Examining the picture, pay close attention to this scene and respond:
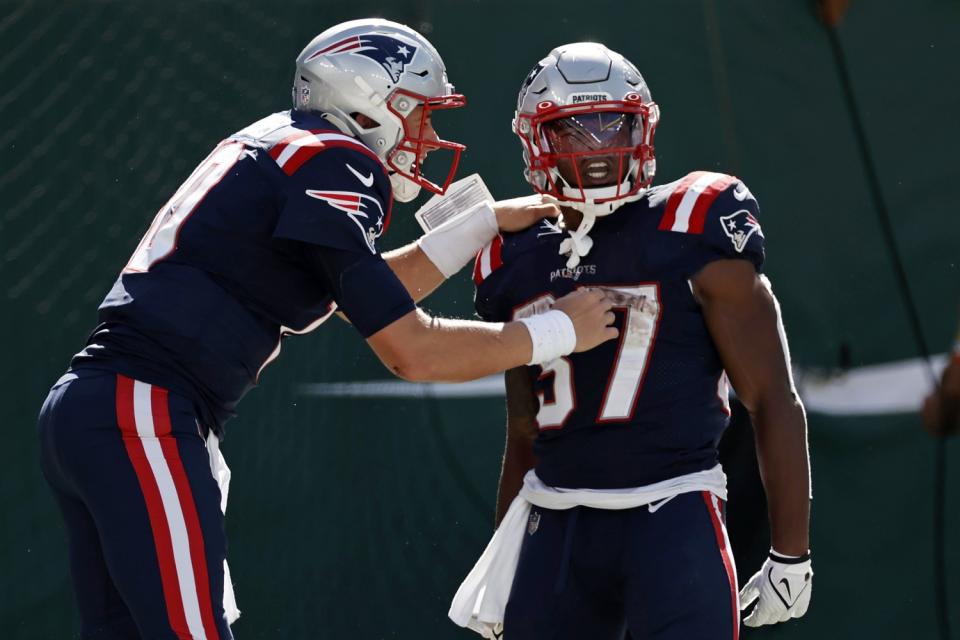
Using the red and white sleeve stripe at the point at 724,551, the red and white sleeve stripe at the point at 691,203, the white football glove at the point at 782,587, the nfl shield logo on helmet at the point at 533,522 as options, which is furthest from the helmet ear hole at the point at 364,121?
the white football glove at the point at 782,587

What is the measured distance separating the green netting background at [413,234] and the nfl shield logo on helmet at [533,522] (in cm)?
133

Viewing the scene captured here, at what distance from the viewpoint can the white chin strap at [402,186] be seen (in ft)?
9.33

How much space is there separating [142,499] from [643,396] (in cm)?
96

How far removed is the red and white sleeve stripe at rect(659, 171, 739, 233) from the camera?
8.41 ft

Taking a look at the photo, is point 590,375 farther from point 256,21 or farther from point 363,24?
point 256,21

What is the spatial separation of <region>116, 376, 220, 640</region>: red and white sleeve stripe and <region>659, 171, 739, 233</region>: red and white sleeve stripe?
102cm

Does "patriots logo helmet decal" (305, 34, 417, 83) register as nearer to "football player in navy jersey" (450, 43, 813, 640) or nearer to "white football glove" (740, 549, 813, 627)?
"football player in navy jersey" (450, 43, 813, 640)

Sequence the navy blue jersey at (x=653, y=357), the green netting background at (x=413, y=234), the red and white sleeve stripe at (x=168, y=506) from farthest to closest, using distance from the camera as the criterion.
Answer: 1. the green netting background at (x=413, y=234)
2. the navy blue jersey at (x=653, y=357)
3. the red and white sleeve stripe at (x=168, y=506)

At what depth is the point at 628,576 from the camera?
8.30 ft

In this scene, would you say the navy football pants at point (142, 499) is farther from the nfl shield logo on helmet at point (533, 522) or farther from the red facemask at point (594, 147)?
the red facemask at point (594, 147)

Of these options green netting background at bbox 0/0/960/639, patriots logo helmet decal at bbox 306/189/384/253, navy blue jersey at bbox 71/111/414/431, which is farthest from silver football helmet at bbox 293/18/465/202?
green netting background at bbox 0/0/960/639

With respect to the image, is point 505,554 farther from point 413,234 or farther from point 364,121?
point 413,234

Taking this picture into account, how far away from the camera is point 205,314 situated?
2480 mm

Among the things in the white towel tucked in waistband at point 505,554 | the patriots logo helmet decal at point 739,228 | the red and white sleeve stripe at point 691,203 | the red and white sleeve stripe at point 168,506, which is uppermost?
the red and white sleeve stripe at point 691,203
